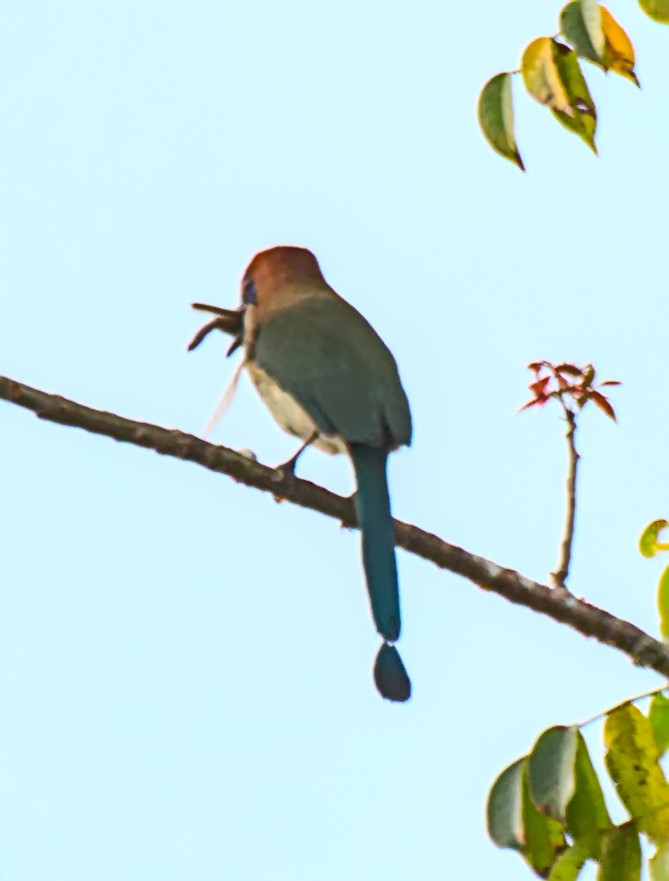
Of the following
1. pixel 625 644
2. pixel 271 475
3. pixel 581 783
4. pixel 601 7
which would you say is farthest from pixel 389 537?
pixel 601 7

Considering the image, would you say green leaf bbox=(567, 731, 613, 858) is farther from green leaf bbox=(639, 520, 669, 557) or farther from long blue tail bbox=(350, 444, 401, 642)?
long blue tail bbox=(350, 444, 401, 642)

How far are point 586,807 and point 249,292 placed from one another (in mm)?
2893

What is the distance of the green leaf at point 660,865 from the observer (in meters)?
2.46

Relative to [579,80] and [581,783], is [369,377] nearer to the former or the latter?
[579,80]

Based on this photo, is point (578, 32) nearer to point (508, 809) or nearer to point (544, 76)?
point (544, 76)

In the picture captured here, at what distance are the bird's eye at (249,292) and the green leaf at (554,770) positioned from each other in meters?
2.65

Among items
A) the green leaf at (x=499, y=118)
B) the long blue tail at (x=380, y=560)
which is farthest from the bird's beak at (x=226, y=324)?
the green leaf at (x=499, y=118)

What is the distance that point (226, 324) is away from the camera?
15.9 ft

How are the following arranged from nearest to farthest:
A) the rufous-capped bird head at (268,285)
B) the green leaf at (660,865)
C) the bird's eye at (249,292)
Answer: the green leaf at (660,865), the rufous-capped bird head at (268,285), the bird's eye at (249,292)

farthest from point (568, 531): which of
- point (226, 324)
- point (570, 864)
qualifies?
point (226, 324)

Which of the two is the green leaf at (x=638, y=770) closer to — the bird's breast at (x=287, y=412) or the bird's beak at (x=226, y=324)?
the bird's breast at (x=287, y=412)

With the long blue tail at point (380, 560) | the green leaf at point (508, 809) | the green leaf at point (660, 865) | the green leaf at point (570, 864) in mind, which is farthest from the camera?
the long blue tail at point (380, 560)

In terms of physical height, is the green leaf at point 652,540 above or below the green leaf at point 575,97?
below

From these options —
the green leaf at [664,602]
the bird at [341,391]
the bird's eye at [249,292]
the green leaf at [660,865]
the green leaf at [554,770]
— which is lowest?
the green leaf at [660,865]
